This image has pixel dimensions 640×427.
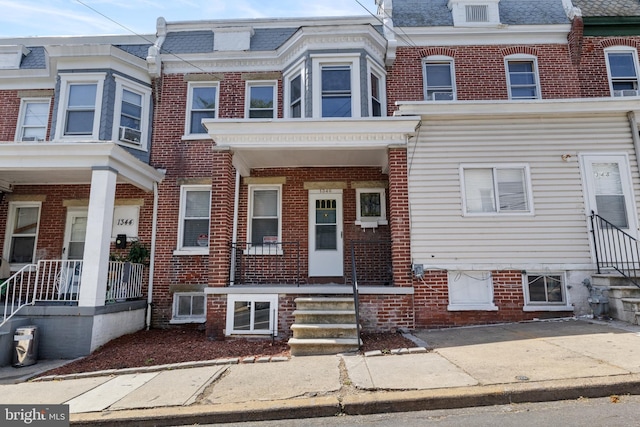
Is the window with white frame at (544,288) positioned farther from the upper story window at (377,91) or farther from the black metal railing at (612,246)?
the upper story window at (377,91)

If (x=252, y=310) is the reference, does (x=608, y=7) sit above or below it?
above

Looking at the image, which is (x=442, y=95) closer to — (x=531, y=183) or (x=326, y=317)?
(x=531, y=183)

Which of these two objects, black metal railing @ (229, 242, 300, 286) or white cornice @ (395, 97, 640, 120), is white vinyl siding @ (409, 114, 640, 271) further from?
black metal railing @ (229, 242, 300, 286)

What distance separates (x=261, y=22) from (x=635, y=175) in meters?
10.2

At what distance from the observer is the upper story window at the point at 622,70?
9.74 metres

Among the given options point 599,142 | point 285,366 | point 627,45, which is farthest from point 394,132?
point 627,45

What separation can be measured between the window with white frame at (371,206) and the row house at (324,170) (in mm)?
55

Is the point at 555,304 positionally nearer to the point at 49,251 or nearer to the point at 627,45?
the point at 627,45

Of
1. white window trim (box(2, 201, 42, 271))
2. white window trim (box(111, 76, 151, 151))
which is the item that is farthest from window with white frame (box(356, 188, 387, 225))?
white window trim (box(2, 201, 42, 271))

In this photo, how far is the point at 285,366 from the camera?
16.8ft

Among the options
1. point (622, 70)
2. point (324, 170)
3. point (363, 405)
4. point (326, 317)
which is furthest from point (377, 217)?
point (622, 70)

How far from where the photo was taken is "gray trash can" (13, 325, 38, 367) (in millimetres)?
6254

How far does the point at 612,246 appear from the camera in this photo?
23.7 ft

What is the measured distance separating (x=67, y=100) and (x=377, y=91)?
8.11 metres
